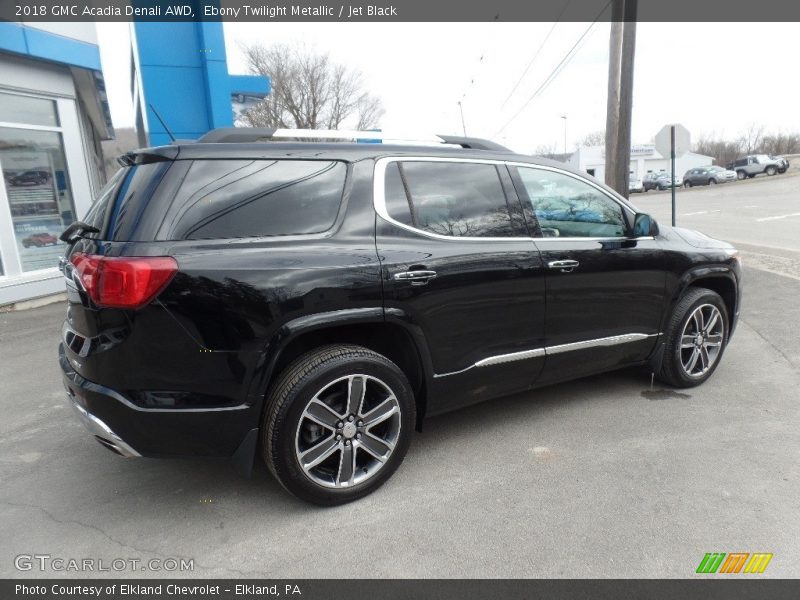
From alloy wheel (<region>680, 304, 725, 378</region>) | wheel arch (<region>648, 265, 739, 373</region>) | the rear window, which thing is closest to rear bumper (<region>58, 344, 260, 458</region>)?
the rear window

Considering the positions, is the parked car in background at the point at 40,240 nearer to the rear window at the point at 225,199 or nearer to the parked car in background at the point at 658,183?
the rear window at the point at 225,199

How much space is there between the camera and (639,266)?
12.5ft

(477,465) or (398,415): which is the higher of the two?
(398,415)

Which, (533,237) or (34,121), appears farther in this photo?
(34,121)

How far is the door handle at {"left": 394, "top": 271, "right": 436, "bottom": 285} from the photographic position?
284cm

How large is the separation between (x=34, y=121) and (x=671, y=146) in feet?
41.4

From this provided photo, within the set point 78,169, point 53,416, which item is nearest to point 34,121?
point 78,169

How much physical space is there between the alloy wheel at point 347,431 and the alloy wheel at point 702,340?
261cm

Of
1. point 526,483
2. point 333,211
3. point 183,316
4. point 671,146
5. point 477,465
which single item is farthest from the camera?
point 671,146

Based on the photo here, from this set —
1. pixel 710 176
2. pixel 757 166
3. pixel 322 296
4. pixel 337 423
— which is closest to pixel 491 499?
pixel 337 423

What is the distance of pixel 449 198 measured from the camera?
10.5 ft

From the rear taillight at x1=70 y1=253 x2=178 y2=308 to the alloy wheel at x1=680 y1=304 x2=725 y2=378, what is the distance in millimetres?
3711

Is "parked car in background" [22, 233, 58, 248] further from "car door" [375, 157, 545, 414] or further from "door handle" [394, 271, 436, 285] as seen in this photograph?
"door handle" [394, 271, 436, 285]

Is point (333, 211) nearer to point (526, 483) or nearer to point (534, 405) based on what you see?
point (526, 483)
